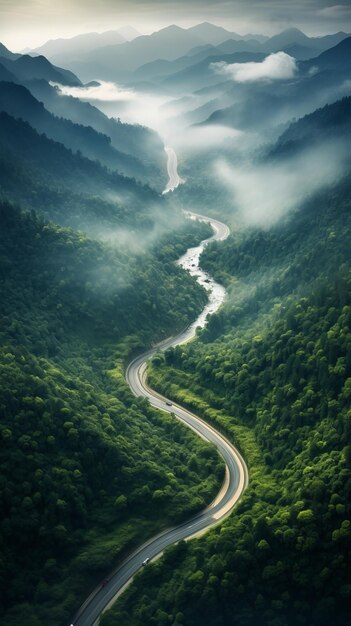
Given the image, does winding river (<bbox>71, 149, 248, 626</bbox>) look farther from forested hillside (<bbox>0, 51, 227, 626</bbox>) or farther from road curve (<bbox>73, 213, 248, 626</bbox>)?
forested hillside (<bbox>0, 51, 227, 626</bbox>)

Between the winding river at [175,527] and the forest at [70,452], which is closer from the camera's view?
the winding river at [175,527]

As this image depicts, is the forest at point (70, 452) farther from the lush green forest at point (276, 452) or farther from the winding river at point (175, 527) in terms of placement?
the lush green forest at point (276, 452)

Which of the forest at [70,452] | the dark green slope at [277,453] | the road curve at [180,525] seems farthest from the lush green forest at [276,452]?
the forest at [70,452]

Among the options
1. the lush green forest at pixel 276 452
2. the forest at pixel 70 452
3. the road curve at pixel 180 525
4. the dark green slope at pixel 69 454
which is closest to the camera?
the lush green forest at pixel 276 452

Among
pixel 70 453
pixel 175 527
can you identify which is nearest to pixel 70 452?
pixel 70 453

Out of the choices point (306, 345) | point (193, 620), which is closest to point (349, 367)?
point (306, 345)

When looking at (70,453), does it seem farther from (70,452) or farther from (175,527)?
(175,527)
